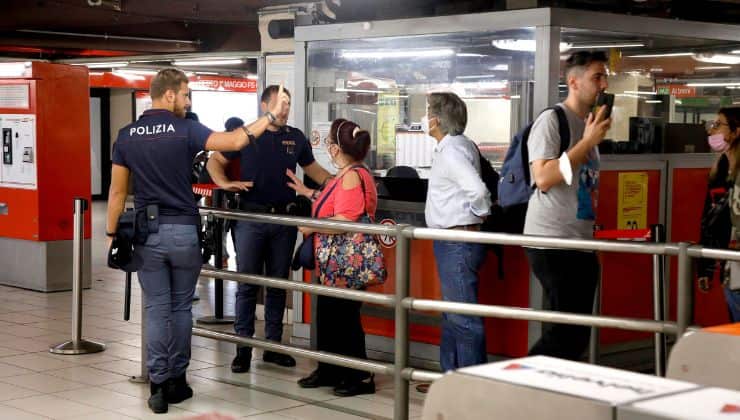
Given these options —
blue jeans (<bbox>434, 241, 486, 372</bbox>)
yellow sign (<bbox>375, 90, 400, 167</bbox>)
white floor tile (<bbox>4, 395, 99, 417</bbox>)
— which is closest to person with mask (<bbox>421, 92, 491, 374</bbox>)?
blue jeans (<bbox>434, 241, 486, 372</bbox>)

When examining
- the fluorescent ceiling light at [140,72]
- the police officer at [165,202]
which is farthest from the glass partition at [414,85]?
the fluorescent ceiling light at [140,72]

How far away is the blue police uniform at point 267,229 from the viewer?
629 centimetres

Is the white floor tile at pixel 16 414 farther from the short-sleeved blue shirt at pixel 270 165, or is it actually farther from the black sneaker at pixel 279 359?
the short-sleeved blue shirt at pixel 270 165

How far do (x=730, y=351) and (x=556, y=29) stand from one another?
353cm

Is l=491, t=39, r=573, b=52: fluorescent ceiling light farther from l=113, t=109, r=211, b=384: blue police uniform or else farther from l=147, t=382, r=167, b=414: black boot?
l=147, t=382, r=167, b=414: black boot

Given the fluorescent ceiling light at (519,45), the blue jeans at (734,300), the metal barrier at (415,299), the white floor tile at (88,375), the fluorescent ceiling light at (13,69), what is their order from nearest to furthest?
the metal barrier at (415,299) → the blue jeans at (734,300) → the fluorescent ceiling light at (519,45) → the white floor tile at (88,375) → the fluorescent ceiling light at (13,69)

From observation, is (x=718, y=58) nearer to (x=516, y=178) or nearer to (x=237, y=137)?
(x=516, y=178)

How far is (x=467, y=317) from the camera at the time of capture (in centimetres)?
548

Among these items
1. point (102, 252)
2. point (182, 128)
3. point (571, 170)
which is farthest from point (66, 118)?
point (571, 170)

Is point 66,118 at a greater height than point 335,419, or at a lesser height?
greater

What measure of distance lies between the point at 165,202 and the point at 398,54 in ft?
6.67

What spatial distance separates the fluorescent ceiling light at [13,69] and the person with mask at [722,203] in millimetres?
5893

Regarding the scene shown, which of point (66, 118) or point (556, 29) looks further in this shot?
point (66, 118)

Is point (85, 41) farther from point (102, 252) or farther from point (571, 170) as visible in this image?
point (571, 170)
